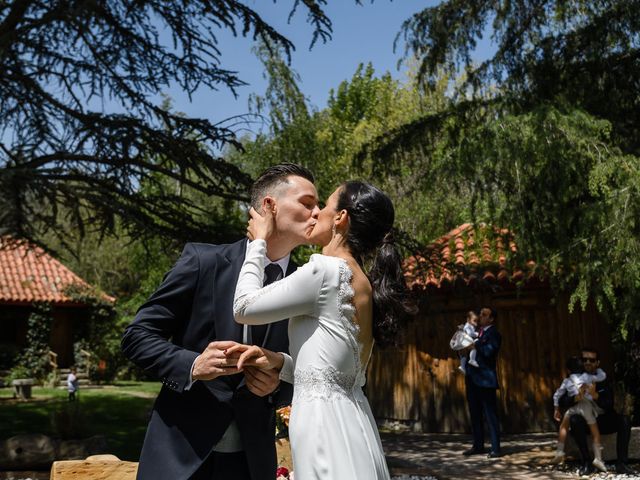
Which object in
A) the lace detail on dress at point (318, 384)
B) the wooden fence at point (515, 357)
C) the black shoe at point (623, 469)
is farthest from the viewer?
the wooden fence at point (515, 357)

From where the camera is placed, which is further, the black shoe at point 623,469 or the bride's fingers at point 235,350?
the black shoe at point 623,469

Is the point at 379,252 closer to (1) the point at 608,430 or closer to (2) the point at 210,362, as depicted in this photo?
(2) the point at 210,362

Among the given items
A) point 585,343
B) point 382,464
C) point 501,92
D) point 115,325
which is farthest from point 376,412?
point 115,325

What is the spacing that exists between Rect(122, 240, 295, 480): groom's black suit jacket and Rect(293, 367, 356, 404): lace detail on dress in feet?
0.48

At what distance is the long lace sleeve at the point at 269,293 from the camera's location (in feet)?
8.05

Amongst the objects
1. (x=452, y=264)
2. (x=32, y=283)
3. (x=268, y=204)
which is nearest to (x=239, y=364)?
(x=268, y=204)

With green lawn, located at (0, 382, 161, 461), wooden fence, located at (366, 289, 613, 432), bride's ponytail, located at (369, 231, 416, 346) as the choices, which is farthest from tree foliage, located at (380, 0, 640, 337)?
green lawn, located at (0, 382, 161, 461)

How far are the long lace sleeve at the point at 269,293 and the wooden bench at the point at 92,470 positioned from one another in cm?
183

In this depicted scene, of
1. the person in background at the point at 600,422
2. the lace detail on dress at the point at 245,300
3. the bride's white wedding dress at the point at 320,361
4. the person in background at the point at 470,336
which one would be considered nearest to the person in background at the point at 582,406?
the person in background at the point at 600,422

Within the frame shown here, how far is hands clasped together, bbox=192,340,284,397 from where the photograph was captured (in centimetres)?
240

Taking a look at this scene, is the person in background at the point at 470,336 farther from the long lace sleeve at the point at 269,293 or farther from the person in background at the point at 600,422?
Result: the long lace sleeve at the point at 269,293

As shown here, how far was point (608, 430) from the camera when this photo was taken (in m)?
9.32

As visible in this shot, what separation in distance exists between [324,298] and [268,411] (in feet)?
1.58

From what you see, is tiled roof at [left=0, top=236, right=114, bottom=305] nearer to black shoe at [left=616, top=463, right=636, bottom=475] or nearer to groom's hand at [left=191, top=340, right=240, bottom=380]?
black shoe at [left=616, top=463, right=636, bottom=475]
